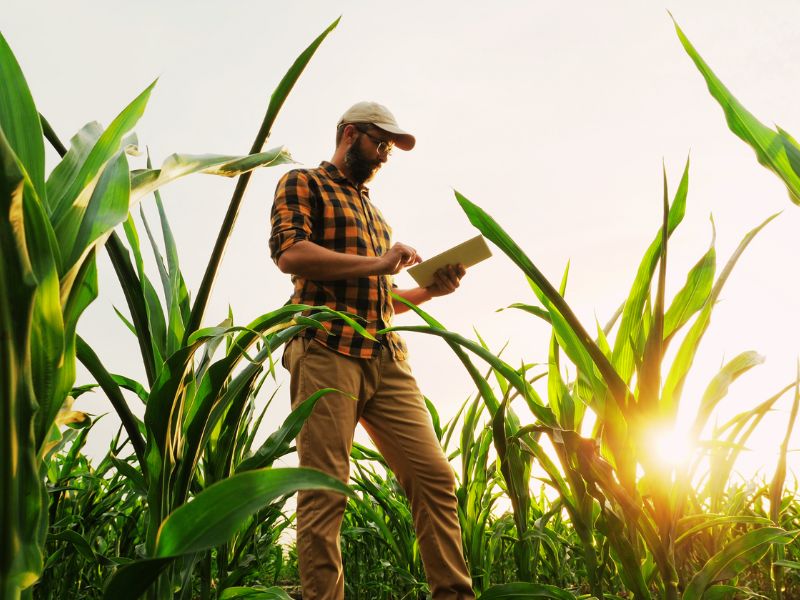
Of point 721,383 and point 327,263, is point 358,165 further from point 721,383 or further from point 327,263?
point 721,383

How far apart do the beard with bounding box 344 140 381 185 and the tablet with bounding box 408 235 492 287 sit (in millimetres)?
368

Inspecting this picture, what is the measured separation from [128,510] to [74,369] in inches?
63.1

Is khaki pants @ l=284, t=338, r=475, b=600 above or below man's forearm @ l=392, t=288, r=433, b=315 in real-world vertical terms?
below

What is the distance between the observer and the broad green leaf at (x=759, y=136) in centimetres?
54

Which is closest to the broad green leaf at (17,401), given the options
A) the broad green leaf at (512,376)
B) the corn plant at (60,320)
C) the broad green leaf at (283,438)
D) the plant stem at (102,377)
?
the corn plant at (60,320)

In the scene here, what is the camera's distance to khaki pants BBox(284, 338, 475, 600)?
122cm

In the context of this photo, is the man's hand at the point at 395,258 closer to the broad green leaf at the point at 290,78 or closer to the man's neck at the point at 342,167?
the man's neck at the point at 342,167

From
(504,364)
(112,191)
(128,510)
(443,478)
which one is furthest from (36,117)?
(128,510)

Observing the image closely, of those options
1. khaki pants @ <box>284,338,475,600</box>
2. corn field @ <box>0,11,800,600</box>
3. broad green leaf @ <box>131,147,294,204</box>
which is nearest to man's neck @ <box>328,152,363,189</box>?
khaki pants @ <box>284,338,475,600</box>

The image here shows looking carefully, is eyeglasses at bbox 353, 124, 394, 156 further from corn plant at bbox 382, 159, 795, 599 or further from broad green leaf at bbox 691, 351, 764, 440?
broad green leaf at bbox 691, 351, 764, 440

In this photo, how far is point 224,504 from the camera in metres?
0.37

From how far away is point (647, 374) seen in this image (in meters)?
0.61

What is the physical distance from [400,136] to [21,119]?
1.25m

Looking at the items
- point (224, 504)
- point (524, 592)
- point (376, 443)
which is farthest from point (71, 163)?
point (376, 443)
